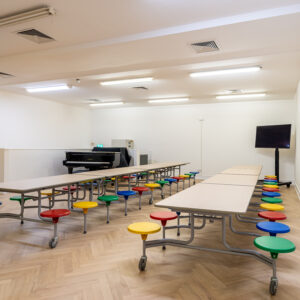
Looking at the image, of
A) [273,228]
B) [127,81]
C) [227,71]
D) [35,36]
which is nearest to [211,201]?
[273,228]

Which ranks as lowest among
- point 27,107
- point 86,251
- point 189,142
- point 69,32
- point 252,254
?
point 86,251

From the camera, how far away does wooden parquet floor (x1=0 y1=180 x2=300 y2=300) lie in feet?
6.71

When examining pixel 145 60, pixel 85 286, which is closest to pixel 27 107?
pixel 145 60

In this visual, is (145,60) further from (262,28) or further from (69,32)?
(262,28)

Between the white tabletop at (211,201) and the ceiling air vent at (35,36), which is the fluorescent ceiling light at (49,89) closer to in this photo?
the ceiling air vent at (35,36)

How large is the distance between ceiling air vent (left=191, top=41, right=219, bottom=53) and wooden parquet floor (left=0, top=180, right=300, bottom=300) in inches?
104

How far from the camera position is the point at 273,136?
775 centimetres

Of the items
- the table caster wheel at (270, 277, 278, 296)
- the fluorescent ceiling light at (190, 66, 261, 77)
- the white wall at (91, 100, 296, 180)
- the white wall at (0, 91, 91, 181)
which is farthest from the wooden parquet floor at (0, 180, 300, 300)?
the white wall at (91, 100, 296, 180)

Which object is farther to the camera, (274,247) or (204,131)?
(204,131)

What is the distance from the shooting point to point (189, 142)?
31.4 ft

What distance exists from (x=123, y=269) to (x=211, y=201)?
3.31 ft

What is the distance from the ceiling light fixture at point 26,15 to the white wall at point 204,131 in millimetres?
6980

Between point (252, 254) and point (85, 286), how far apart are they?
1.37 m

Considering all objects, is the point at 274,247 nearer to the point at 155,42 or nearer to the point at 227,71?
the point at 155,42
